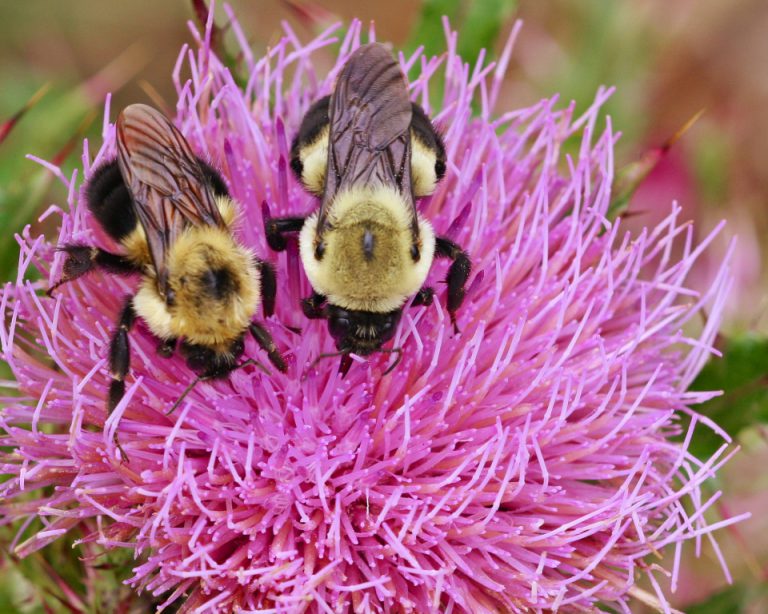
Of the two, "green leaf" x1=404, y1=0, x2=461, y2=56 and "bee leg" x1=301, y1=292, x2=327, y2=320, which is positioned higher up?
"green leaf" x1=404, y1=0, x2=461, y2=56

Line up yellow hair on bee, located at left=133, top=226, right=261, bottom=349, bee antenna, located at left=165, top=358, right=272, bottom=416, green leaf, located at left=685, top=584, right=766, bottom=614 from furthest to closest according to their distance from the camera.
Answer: green leaf, located at left=685, top=584, right=766, bottom=614 < bee antenna, located at left=165, top=358, right=272, bottom=416 < yellow hair on bee, located at left=133, top=226, right=261, bottom=349

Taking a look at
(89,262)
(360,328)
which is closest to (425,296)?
(360,328)

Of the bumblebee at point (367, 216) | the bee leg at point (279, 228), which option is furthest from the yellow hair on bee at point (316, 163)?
the bee leg at point (279, 228)

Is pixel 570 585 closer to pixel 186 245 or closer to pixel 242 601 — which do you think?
pixel 242 601

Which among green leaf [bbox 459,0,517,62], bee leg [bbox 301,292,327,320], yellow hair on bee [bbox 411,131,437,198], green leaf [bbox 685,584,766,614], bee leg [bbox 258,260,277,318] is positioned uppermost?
green leaf [bbox 459,0,517,62]

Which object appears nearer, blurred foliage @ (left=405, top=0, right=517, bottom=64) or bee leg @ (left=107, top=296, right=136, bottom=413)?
bee leg @ (left=107, top=296, right=136, bottom=413)

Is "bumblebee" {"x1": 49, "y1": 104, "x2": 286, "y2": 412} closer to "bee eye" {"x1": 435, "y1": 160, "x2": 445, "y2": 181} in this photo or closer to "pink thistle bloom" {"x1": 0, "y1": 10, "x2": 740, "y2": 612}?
"pink thistle bloom" {"x1": 0, "y1": 10, "x2": 740, "y2": 612}

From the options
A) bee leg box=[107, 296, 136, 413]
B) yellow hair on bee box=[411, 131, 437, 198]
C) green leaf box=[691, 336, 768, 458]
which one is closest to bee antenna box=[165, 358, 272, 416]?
bee leg box=[107, 296, 136, 413]
